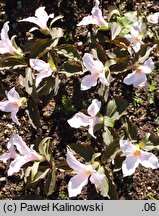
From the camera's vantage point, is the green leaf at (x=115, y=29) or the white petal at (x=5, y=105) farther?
the green leaf at (x=115, y=29)

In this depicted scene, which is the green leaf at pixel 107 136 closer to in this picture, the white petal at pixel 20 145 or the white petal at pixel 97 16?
the white petal at pixel 20 145

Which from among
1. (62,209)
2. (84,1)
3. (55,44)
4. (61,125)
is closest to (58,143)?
(61,125)

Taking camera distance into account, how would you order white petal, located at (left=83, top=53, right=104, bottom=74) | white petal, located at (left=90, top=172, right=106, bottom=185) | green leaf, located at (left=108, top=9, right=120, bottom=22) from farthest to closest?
green leaf, located at (left=108, top=9, right=120, bottom=22) → white petal, located at (left=83, top=53, right=104, bottom=74) → white petal, located at (left=90, top=172, right=106, bottom=185)

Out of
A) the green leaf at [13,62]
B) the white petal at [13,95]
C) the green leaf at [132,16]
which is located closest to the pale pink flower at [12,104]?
the white petal at [13,95]

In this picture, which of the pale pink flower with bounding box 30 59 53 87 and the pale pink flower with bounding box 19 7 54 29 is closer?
the pale pink flower with bounding box 30 59 53 87

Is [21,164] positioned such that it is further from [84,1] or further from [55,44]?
[84,1]

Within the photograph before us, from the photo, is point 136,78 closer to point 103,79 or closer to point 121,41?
point 103,79

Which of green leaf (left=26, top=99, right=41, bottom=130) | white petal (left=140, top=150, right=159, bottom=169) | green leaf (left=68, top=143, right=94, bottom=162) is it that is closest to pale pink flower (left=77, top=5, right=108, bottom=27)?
green leaf (left=26, top=99, right=41, bottom=130)

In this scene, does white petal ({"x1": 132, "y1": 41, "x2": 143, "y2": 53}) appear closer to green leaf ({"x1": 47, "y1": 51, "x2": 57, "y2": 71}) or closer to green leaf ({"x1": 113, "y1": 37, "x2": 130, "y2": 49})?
green leaf ({"x1": 113, "y1": 37, "x2": 130, "y2": 49})
